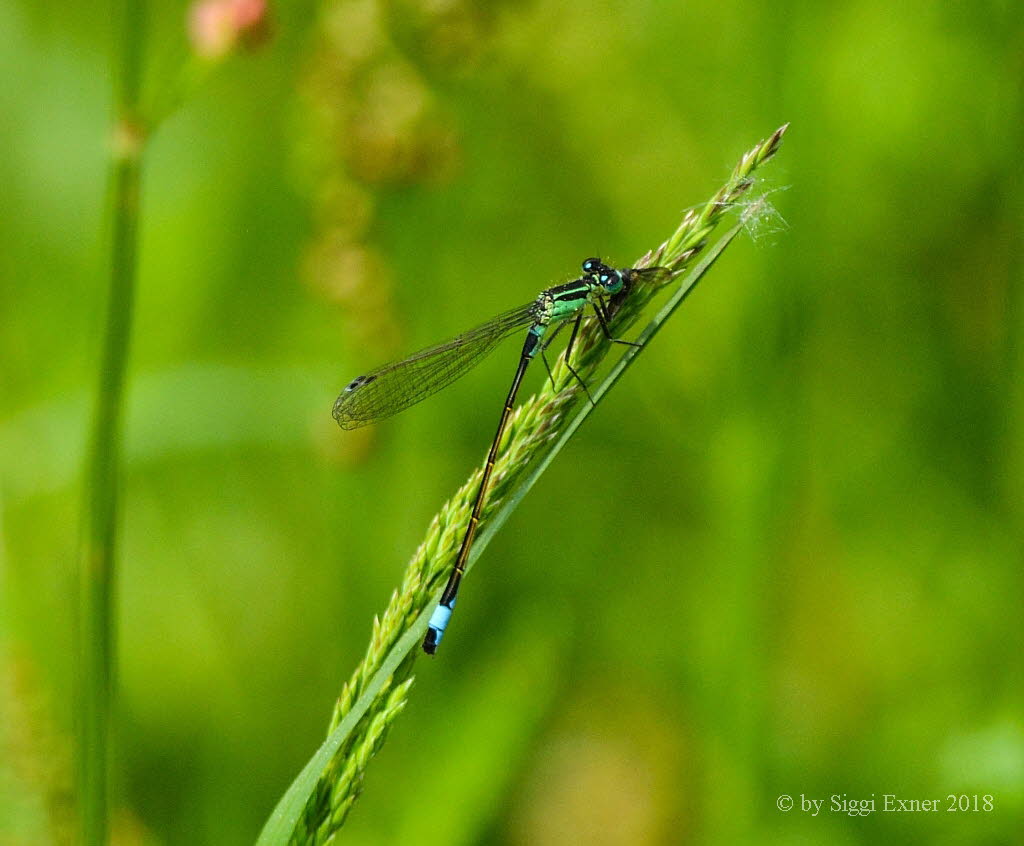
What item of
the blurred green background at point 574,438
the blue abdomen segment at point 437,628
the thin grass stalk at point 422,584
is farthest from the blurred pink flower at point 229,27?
the blue abdomen segment at point 437,628

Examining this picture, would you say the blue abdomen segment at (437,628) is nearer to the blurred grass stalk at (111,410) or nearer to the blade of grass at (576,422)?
the blade of grass at (576,422)

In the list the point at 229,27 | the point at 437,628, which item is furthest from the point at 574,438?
the point at 229,27

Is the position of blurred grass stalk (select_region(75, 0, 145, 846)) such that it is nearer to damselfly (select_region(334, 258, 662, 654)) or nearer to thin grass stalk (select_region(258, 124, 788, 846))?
thin grass stalk (select_region(258, 124, 788, 846))

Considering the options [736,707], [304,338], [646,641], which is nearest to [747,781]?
[736,707]

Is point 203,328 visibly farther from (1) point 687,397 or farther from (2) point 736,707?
(2) point 736,707

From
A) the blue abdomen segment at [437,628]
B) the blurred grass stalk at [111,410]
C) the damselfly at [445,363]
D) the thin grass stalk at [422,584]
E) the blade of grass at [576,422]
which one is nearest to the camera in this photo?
the thin grass stalk at [422,584]

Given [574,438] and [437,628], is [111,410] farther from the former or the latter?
[574,438]

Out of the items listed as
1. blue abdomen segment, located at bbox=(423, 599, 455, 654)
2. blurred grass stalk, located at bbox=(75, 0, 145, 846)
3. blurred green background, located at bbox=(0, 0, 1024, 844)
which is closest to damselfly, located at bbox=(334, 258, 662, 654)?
blurred green background, located at bbox=(0, 0, 1024, 844)
